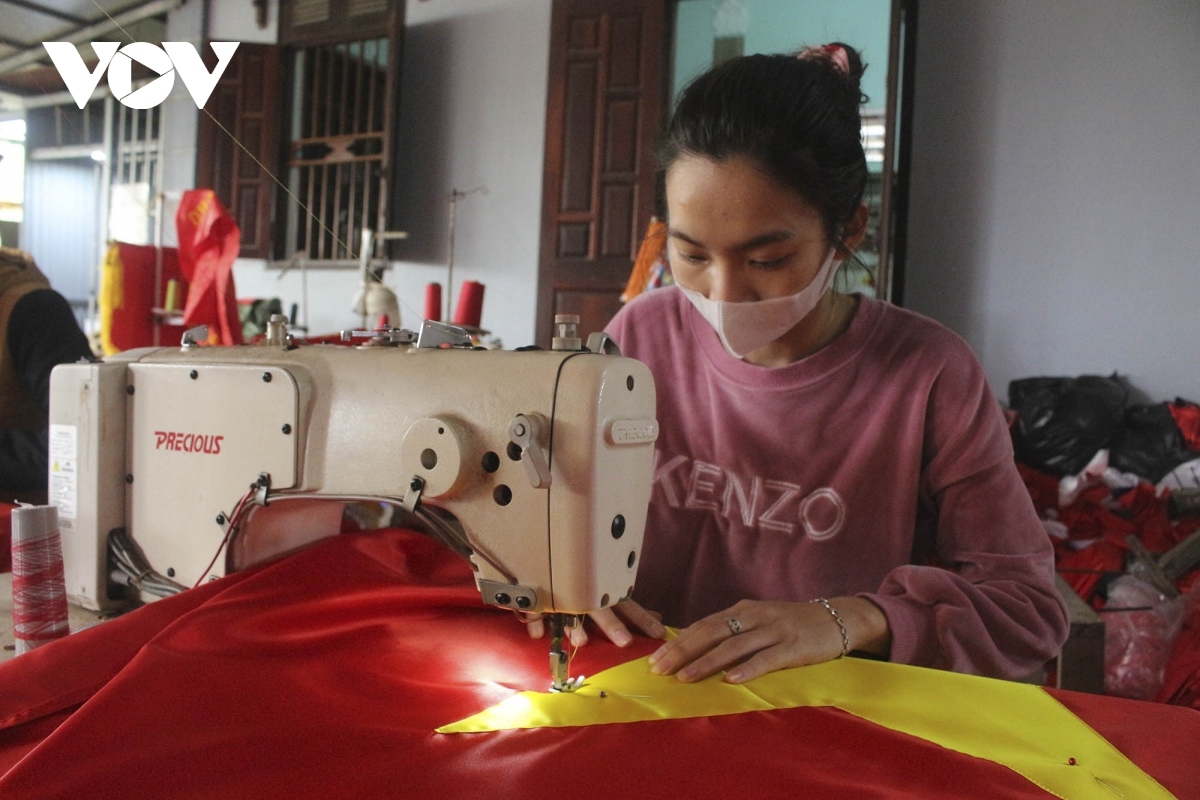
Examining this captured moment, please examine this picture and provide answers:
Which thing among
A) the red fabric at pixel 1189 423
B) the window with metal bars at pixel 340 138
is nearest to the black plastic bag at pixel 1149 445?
the red fabric at pixel 1189 423

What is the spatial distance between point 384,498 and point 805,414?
63cm

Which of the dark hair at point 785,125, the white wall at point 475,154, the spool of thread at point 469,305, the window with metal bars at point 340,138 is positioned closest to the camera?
the dark hair at point 785,125

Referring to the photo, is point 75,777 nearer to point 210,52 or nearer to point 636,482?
point 636,482

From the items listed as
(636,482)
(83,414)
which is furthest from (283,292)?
(636,482)

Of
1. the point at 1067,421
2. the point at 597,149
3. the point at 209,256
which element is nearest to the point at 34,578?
the point at 209,256

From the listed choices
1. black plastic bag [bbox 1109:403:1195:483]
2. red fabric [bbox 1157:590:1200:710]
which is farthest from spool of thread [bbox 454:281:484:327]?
black plastic bag [bbox 1109:403:1195:483]

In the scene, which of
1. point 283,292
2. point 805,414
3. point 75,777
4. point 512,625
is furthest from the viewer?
point 283,292

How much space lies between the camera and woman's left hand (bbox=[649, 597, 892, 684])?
0.90 meters

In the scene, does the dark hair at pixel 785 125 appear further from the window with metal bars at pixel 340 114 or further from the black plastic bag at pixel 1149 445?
the window with metal bars at pixel 340 114

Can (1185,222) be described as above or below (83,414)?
above

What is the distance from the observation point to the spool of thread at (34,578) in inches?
36.4

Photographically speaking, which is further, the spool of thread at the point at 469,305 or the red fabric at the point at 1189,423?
the red fabric at the point at 1189,423

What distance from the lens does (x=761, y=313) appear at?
3.77ft

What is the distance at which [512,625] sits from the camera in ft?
3.35
